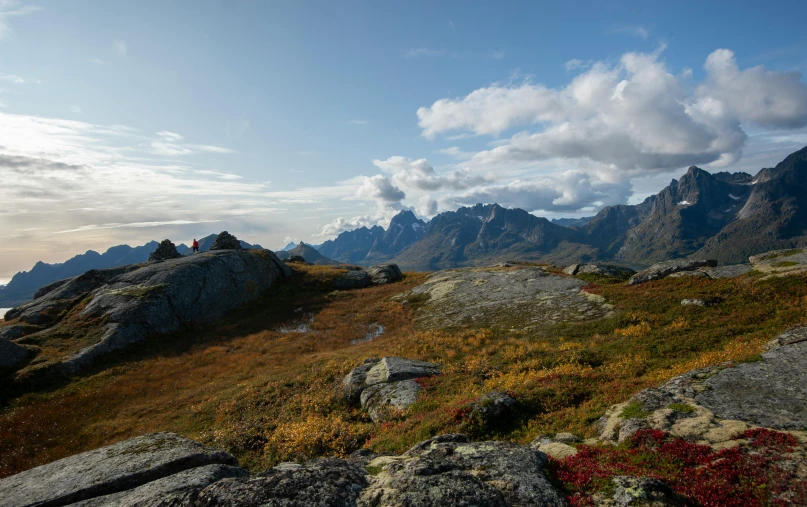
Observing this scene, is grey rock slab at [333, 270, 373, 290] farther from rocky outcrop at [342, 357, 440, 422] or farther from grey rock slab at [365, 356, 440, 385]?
grey rock slab at [365, 356, 440, 385]

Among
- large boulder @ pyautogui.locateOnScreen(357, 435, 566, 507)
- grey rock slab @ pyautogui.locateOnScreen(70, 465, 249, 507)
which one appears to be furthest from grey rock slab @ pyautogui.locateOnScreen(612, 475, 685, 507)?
grey rock slab @ pyautogui.locateOnScreen(70, 465, 249, 507)

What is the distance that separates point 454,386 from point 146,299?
47.9 metres

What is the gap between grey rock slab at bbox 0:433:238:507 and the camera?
10797mm

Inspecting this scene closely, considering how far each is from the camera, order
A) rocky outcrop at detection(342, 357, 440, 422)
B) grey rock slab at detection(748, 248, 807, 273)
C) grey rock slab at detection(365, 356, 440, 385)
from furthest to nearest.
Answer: grey rock slab at detection(748, 248, 807, 273) < grey rock slab at detection(365, 356, 440, 385) < rocky outcrop at detection(342, 357, 440, 422)

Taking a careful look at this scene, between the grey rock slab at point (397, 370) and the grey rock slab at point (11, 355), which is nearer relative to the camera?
the grey rock slab at point (397, 370)

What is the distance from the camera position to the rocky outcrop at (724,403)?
464 inches

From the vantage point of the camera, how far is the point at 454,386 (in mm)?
23578

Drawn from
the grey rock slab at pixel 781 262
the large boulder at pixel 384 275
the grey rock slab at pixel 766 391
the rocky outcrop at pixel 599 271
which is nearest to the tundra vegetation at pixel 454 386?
the grey rock slab at pixel 766 391

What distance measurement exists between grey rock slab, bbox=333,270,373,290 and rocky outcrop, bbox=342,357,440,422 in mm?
48543

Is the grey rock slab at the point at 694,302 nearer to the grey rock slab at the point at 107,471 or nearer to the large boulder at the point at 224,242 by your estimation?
the grey rock slab at the point at 107,471

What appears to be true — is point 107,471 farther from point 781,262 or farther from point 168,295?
point 781,262

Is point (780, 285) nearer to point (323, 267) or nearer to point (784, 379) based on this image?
point (784, 379)

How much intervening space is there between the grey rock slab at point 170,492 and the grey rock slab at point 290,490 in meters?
0.72

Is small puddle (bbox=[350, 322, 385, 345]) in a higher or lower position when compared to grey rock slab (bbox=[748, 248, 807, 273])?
lower
